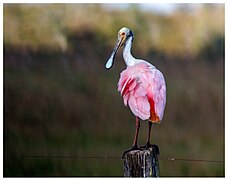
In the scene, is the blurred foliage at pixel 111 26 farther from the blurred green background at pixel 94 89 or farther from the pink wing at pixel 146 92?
the pink wing at pixel 146 92

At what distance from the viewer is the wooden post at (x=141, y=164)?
162 inches

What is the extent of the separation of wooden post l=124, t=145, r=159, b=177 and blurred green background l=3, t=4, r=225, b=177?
247cm

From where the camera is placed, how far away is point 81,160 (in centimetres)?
660

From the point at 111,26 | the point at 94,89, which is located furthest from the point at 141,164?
the point at 111,26

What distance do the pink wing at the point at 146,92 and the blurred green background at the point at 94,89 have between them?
1.97m

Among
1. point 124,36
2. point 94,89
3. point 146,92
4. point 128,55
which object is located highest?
point 124,36

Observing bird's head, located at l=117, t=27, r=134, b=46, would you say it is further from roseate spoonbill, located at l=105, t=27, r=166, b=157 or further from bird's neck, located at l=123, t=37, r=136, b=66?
roseate spoonbill, located at l=105, t=27, r=166, b=157

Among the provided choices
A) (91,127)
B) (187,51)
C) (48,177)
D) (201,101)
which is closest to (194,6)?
(187,51)

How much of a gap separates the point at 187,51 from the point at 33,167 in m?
1.88

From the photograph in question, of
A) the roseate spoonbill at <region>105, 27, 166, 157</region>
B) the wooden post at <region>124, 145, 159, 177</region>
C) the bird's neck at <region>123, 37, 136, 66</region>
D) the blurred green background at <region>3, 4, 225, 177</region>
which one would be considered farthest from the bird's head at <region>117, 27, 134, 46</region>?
the blurred green background at <region>3, 4, 225, 177</region>

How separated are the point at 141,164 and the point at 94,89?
2658mm

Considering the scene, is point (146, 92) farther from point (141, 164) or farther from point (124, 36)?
point (141, 164)

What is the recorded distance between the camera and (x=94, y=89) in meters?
6.73

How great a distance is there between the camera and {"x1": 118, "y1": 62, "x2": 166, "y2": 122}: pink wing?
15.3 feet
